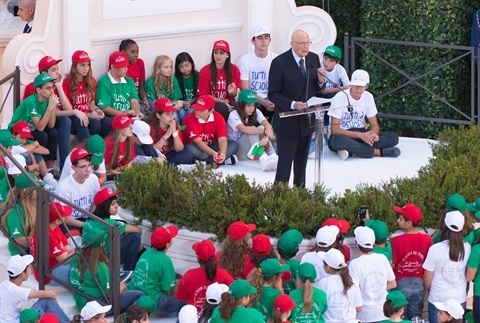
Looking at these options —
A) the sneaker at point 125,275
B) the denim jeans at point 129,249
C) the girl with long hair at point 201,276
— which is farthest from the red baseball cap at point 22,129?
the girl with long hair at point 201,276

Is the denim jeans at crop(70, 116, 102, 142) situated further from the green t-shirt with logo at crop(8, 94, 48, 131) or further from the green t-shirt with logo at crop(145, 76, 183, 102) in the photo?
the green t-shirt with logo at crop(145, 76, 183, 102)

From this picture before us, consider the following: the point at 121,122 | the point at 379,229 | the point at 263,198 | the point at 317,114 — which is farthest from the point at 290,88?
the point at 379,229

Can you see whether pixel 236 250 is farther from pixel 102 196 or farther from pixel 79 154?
pixel 79 154

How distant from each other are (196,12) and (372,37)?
3.58 metres

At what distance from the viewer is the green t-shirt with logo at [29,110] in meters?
16.6

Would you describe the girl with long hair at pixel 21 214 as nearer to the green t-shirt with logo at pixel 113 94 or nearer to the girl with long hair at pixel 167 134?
the girl with long hair at pixel 167 134

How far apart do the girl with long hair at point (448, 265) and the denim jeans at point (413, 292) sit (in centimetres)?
15

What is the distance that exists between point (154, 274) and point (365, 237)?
6.51 feet

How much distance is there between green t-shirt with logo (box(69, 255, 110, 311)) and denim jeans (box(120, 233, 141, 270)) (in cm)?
82

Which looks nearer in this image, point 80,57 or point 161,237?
point 161,237

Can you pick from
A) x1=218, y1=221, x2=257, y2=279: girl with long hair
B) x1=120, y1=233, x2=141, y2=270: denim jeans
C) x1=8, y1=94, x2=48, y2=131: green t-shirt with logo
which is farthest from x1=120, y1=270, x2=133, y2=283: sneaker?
x1=8, y1=94, x2=48, y2=131: green t-shirt with logo

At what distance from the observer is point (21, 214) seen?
1455cm

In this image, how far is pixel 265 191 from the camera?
15039 mm

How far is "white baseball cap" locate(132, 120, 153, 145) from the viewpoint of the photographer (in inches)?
656
